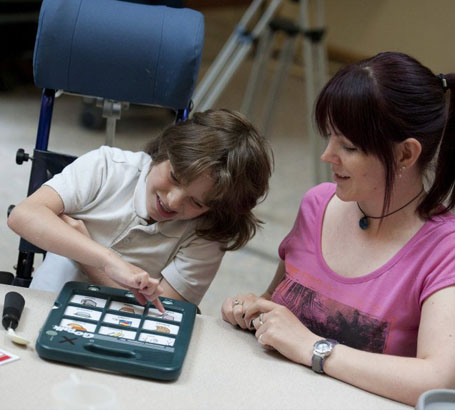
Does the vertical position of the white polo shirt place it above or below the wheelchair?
below

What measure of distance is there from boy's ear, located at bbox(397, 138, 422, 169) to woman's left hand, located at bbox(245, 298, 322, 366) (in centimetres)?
35

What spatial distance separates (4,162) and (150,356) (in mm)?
2613

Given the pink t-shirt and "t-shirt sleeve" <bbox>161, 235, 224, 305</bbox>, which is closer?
the pink t-shirt

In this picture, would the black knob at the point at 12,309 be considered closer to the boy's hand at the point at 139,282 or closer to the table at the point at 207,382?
the table at the point at 207,382

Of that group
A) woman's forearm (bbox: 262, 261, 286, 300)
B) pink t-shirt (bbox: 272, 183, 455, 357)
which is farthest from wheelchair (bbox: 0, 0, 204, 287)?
pink t-shirt (bbox: 272, 183, 455, 357)

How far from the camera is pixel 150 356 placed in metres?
1.23

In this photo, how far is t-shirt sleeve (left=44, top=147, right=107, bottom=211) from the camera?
5.22 feet

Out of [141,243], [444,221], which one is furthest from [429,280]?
[141,243]

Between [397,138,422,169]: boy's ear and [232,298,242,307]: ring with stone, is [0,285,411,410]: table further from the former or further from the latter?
[397,138,422,169]: boy's ear

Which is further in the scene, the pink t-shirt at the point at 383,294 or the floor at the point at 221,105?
the floor at the point at 221,105

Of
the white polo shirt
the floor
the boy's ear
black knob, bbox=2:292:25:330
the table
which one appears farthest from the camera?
the floor

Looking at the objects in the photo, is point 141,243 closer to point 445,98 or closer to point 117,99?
point 117,99

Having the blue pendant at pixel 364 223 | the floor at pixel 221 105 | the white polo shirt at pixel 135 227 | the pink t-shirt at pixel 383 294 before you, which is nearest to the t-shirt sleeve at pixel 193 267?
the white polo shirt at pixel 135 227

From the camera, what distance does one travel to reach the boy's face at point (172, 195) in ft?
5.16
